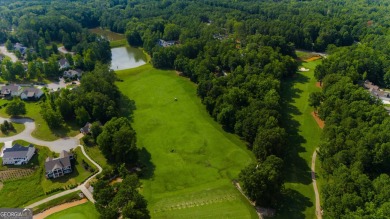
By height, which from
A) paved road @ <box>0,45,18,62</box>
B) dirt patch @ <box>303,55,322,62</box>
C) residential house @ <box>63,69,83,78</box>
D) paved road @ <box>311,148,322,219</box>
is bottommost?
paved road @ <box>311,148,322,219</box>

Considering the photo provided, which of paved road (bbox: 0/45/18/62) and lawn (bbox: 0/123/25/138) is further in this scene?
paved road (bbox: 0/45/18/62)

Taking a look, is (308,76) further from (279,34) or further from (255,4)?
(255,4)

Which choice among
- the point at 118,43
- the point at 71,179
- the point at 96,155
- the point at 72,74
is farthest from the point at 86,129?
the point at 118,43

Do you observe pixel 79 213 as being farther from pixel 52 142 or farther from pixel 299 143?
pixel 299 143

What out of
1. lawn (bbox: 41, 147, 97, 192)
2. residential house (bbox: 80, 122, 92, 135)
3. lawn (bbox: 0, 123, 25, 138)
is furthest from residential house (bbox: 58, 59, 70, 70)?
lawn (bbox: 41, 147, 97, 192)

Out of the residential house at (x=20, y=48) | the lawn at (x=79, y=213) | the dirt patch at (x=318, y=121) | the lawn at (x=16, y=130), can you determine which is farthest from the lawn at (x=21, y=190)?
the residential house at (x=20, y=48)

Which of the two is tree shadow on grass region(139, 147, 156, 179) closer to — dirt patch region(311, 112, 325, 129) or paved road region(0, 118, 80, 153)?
paved road region(0, 118, 80, 153)

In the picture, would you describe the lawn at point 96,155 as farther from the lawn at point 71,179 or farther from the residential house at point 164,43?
the residential house at point 164,43

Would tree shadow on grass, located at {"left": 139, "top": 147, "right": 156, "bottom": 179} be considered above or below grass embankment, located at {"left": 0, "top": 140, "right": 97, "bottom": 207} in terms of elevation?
above
